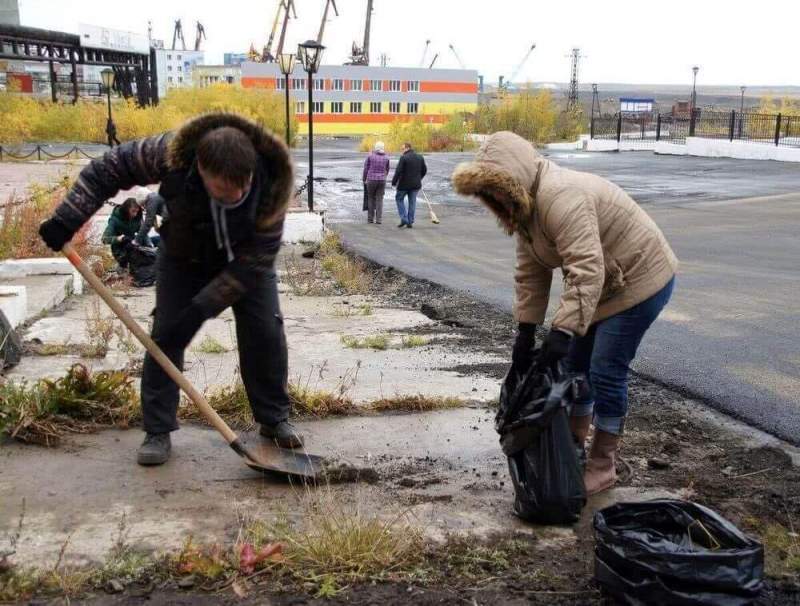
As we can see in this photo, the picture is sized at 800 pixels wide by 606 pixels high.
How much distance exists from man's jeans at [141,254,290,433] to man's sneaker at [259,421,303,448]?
0.12 feet

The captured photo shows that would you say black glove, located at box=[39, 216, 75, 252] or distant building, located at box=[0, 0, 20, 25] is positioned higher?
distant building, located at box=[0, 0, 20, 25]

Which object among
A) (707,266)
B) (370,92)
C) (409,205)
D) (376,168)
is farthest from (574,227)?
(370,92)

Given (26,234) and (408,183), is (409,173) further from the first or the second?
(26,234)

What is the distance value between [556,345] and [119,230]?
8337 mm

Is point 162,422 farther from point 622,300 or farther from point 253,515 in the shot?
point 622,300

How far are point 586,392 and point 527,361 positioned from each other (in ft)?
0.96

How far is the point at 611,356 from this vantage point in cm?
372

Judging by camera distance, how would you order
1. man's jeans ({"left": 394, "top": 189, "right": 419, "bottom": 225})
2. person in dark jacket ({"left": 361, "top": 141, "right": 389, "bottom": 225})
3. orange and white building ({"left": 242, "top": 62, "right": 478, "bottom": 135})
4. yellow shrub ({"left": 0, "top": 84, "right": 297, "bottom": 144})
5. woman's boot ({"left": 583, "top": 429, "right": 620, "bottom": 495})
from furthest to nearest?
orange and white building ({"left": 242, "top": 62, "right": 478, "bottom": 135}), yellow shrub ({"left": 0, "top": 84, "right": 297, "bottom": 144}), person in dark jacket ({"left": 361, "top": 141, "right": 389, "bottom": 225}), man's jeans ({"left": 394, "top": 189, "right": 419, "bottom": 225}), woman's boot ({"left": 583, "top": 429, "right": 620, "bottom": 495})

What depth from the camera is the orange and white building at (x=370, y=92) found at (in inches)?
2721

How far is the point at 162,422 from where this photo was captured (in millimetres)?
4062

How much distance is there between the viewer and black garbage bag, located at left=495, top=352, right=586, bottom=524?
3.46 metres

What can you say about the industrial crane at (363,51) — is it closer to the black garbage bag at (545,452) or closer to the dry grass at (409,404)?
the dry grass at (409,404)

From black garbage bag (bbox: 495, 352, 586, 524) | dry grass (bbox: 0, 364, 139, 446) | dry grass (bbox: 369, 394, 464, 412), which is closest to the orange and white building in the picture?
dry grass (bbox: 369, 394, 464, 412)

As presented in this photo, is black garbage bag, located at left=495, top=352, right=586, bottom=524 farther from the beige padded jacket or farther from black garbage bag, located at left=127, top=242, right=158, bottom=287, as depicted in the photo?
black garbage bag, located at left=127, top=242, right=158, bottom=287
